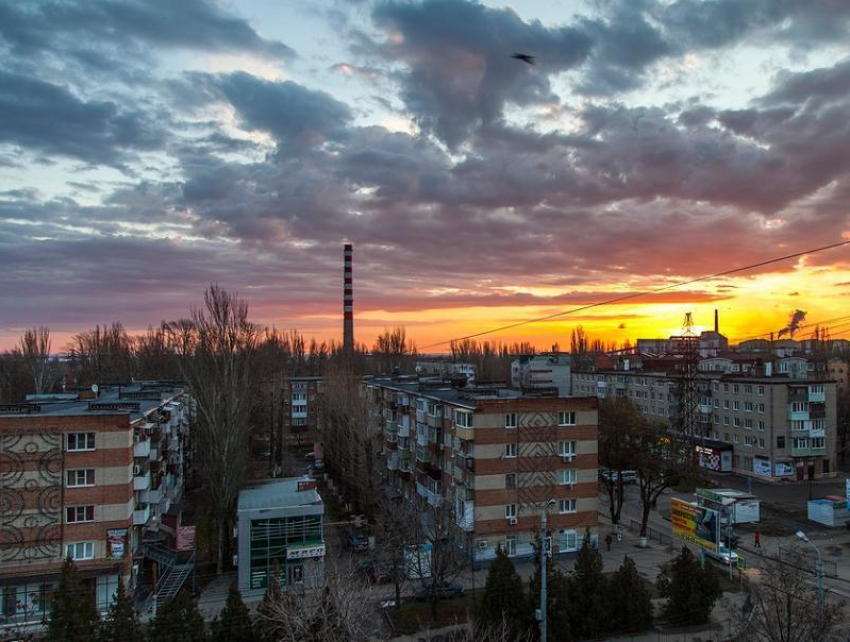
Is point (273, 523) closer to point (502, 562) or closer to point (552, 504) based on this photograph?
point (502, 562)

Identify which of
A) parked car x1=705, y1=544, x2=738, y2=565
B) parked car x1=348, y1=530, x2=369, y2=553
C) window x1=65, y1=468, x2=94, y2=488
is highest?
window x1=65, y1=468, x2=94, y2=488

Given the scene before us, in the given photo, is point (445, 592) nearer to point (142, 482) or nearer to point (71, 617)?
point (71, 617)

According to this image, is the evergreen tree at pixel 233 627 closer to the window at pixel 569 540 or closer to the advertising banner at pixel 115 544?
the advertising banner at pixel 115 544

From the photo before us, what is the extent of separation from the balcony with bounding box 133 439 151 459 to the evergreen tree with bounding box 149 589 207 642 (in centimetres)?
904

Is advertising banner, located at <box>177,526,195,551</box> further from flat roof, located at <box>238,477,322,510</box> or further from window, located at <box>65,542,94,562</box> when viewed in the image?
window, located at <box>65,542,94,562</box>

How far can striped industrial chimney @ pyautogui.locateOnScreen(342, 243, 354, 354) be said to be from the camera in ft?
277

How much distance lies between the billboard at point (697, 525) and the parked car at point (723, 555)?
0.52 metres

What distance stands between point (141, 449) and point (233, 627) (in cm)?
1059

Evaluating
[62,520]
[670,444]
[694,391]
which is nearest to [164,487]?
[62,520]

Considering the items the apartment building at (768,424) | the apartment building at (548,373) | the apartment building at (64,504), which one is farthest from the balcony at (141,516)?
the apartment building at (548,373)

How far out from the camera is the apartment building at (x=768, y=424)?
145 ft

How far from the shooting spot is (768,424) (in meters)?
44.8

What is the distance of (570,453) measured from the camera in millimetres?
27969

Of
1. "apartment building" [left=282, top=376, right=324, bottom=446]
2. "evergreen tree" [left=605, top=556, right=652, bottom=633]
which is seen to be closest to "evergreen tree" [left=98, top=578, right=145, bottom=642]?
"evergreen tree" [left=605, top=556, right=652, bottom=633]
